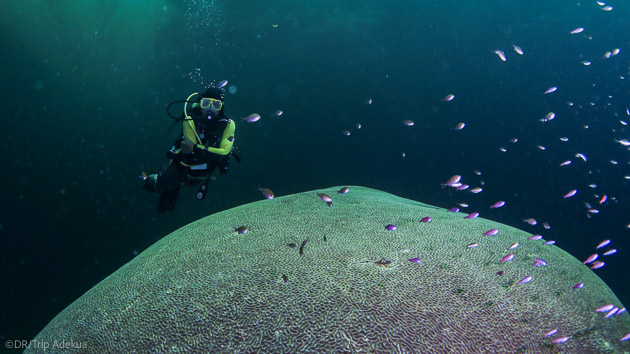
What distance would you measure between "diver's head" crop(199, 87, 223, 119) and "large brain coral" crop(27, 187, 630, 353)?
2.13m

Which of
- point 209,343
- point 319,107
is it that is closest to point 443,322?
point 209,343

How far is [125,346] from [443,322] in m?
2.54

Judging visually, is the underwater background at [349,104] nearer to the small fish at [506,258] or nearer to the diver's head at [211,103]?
the diver's head at [211,103]

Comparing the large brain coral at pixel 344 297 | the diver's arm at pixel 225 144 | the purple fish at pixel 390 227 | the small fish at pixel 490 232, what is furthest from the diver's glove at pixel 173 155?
the small fish at pixel 490 232

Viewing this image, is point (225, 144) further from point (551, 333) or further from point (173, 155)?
point (551, 333)

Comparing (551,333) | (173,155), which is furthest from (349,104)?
(551,333)

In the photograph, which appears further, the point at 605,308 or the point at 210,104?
the point at 210,104

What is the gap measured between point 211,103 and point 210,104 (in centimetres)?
3

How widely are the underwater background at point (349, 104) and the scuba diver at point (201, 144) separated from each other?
13.7m

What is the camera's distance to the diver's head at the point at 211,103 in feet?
16.1

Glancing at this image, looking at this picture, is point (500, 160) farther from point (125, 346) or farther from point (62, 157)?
point (62, 157)

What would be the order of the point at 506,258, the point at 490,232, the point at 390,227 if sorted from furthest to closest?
the point at 490,232
the point at 390,227
the point at 506,258

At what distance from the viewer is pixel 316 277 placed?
2.71 m

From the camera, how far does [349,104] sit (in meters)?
22.6
